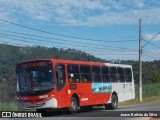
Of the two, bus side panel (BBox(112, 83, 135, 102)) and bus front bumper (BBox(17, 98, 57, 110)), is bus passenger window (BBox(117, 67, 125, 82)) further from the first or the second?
bus front bumper (BBox(17, 98, 57, 110))

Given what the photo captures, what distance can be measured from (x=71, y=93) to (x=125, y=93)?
28.5 feet

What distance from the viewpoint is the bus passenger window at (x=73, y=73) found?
22320 millimetres

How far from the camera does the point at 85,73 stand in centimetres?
2419

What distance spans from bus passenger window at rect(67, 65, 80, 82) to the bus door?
59 cm

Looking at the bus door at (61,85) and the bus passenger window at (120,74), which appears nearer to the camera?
the bus door at (61,85)

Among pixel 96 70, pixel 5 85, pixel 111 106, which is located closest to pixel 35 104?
pixel 96 70

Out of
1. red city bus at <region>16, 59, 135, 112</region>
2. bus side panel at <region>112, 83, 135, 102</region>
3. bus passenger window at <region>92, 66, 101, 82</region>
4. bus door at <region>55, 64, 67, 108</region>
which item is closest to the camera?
red city bus at <region>16, 59, 135, 112</region>

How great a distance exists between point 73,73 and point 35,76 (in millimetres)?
2524

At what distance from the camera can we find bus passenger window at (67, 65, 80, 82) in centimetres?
2232

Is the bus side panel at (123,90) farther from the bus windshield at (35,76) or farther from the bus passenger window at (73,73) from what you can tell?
the bus windshield at (35,76)

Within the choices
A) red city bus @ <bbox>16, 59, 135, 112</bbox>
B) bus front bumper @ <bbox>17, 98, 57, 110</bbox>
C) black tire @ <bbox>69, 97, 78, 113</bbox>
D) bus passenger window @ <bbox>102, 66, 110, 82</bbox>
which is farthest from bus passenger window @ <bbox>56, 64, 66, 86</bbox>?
bus passenger window @ <bbox>102, 66, 110, 82</bbox>

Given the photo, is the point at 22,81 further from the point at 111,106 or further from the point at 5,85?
the point at 5,85

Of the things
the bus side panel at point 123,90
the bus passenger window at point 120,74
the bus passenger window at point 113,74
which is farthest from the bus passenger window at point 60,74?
the bus passenger window at point 120,74

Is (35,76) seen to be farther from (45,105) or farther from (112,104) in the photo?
(112,104)
